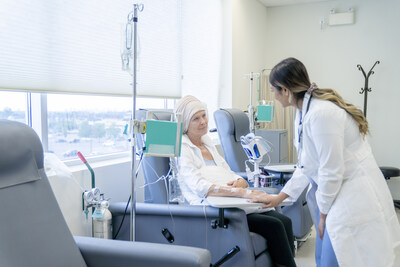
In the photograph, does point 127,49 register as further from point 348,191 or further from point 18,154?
point 348,191

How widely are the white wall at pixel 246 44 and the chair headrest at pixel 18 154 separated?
119 inches

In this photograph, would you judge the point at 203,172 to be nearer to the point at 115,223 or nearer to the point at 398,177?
the point at 115,223

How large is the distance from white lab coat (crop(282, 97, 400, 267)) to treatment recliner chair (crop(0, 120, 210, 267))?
58 centimetres

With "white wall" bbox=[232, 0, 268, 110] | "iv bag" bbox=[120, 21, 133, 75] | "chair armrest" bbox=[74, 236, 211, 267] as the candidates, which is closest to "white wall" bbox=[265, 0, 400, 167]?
"white wall" bbox=[232, 0, 268, 110]

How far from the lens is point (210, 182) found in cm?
211

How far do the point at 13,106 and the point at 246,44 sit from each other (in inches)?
125

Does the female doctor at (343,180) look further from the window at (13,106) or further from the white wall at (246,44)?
the white wall at (246,44)

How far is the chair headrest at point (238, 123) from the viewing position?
3.08 m

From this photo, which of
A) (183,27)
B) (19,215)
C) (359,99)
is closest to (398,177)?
(359,99)

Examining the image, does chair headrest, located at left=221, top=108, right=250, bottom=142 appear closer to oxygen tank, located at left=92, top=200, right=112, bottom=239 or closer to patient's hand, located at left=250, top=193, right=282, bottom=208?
patient's hand, located at left=250, top=193, right=282, bottom=208

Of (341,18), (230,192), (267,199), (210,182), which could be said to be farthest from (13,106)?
(341,18)

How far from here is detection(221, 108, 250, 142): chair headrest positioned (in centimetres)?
308

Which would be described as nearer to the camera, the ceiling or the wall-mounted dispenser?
the wall-mounted dispenser

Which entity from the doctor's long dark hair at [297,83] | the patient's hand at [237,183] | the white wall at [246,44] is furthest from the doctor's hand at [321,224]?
the white wall at [246,44]
